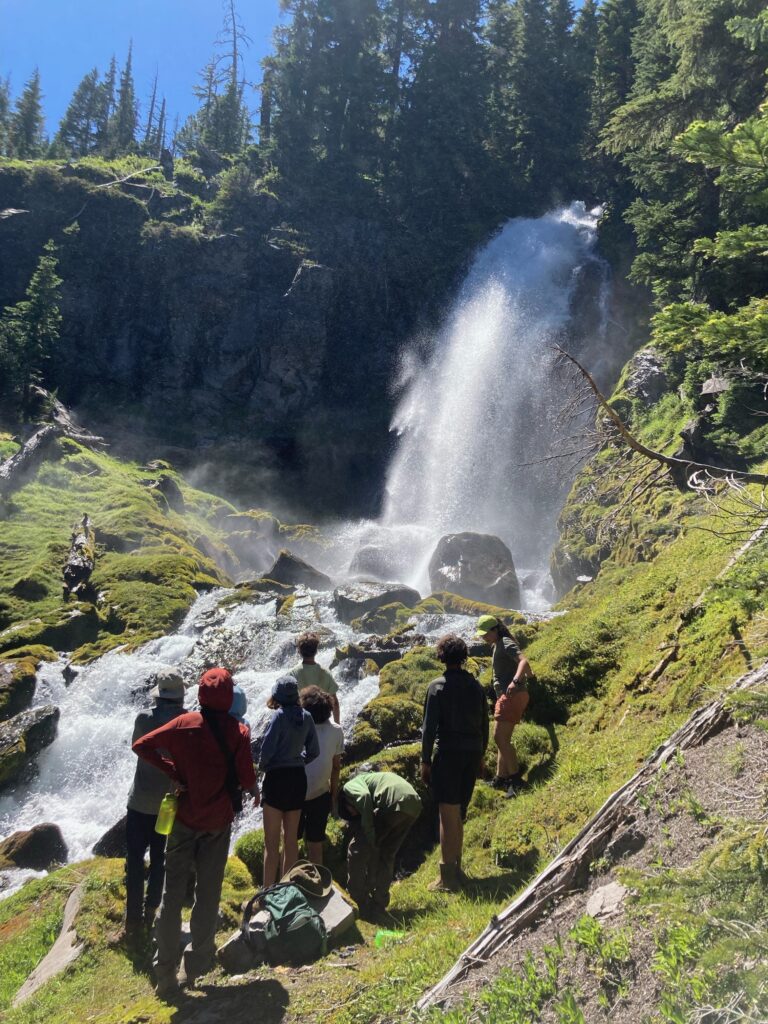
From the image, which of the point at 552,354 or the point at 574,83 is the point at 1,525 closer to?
the point at 552,354

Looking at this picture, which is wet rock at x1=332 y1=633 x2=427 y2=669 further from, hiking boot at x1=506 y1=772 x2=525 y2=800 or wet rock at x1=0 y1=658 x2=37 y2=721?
wet rock at x1=0 y1=658 x2=37 y2=721

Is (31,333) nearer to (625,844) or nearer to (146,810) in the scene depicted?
(146,810)

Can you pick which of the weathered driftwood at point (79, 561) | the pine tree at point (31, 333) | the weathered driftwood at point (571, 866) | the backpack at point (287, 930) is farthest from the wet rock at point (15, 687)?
the pine tree at point (31, 333)

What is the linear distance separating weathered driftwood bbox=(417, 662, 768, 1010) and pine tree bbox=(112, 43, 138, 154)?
3097 inches

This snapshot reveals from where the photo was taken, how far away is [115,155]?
63094 millimetres

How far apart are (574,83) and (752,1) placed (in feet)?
→ 134

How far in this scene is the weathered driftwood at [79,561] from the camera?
67.6 ft

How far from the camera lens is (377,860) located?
18.7 feet

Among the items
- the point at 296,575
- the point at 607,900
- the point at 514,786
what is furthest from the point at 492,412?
the point at 607,900

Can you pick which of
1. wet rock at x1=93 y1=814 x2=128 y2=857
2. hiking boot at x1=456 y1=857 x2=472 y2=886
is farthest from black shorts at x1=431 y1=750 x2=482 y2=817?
wet rock at x1=93 y1=814 x2=128 y2=857

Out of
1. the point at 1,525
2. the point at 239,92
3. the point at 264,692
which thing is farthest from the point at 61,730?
the point at 239,92

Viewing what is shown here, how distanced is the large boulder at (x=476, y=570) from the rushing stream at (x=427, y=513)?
1261 mm

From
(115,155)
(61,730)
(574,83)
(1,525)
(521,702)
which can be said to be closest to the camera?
(521,702)

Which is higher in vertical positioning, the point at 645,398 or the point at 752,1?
the point at 752,1
